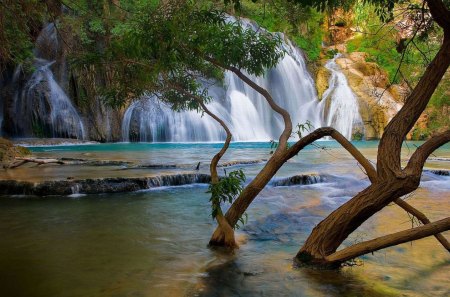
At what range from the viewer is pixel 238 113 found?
31.0 metres

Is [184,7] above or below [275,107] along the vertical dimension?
above

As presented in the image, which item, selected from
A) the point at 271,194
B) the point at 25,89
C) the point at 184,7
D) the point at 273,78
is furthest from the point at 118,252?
the point at 273,78

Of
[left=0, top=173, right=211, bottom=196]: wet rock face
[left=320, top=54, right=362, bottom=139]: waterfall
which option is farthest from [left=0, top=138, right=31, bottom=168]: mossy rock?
[left=320, top=54, right=362, bottom=139]: waterfall

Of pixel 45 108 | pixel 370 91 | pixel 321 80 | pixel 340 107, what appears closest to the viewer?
pixel 45 108

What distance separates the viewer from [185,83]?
783 cm

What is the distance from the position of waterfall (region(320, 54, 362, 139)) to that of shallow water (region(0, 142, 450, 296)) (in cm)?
2343

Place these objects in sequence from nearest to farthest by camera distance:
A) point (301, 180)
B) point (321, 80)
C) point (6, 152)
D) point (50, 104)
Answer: point (301, 180), point (6, 152), point (50, 104), point (321, 80)

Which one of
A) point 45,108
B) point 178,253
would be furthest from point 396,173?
point 45,108

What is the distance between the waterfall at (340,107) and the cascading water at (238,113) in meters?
Result: 0.84

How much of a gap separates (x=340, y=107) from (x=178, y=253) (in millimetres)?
29780

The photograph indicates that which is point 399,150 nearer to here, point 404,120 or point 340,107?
point 404,120

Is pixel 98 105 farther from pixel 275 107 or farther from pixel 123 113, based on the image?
pixel 275 107

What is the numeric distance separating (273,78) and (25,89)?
17237mm

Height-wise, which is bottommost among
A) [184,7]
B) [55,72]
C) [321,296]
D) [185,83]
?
[321,296]
